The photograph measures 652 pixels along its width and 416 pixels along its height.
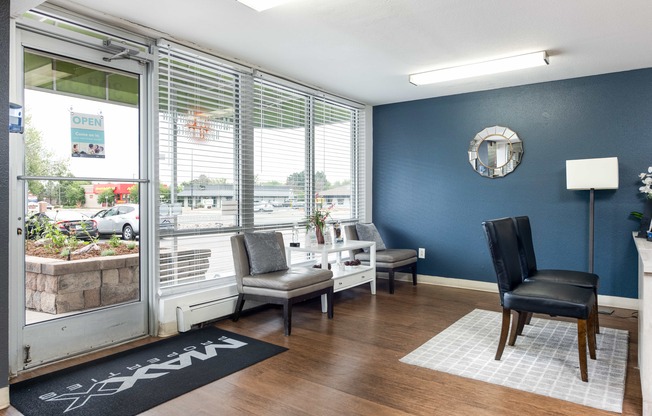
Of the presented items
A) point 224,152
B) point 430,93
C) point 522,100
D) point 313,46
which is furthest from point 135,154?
point 522,100

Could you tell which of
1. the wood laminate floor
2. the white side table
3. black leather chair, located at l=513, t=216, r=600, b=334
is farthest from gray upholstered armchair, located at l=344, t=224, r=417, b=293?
black leather chair, located at l=513, t=216, r=600, b=334

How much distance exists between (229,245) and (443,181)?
2887 millimetres

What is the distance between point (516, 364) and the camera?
2.98 metres

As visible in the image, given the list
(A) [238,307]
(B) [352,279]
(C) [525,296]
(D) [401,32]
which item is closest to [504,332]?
(C) [525,296]

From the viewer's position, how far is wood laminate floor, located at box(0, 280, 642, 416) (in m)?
2.36

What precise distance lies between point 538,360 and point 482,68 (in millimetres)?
2703

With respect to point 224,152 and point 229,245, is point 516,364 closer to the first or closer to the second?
point 229,245

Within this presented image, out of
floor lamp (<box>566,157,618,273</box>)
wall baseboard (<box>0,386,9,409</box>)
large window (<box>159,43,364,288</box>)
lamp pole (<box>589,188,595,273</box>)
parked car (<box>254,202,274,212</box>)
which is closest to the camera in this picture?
wall baseboard (<box>0,386,9,409</box>)

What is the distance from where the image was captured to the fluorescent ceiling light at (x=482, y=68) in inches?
155

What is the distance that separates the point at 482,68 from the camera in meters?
4.29

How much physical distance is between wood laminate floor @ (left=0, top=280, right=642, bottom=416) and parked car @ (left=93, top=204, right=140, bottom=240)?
854 mm

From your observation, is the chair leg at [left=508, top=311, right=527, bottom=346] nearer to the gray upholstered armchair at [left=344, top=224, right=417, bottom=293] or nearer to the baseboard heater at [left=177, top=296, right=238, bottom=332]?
the gray upholstered armchair at [left=344, top=224, right=417, bottom=293]

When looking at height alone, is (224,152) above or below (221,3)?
below

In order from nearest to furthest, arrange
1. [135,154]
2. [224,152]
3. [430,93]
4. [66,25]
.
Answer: [66,25]
[135,154]
[224,152]
[430,93]
